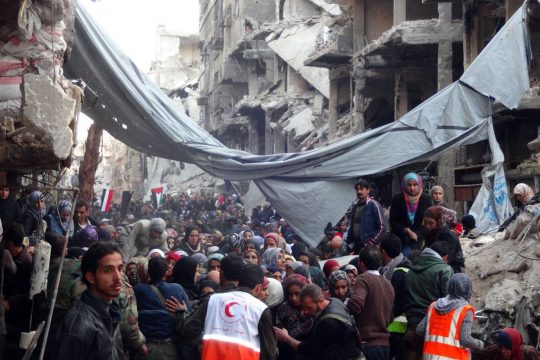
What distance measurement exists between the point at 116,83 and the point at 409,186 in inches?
121

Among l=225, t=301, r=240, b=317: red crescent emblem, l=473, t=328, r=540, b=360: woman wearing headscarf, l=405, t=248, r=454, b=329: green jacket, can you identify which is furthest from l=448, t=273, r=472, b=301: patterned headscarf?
l=225, t=301, r=240, b=317: red crescent emblem

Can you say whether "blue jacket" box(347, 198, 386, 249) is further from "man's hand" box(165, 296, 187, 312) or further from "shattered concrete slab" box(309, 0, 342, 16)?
"shattered concrete slab" box(309, 0, 342, 16)

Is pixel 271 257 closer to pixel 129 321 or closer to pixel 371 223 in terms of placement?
pixel 371 223

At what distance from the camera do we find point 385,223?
29.4 ft

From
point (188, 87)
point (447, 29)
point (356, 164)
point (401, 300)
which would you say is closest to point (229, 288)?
point (401, 300)

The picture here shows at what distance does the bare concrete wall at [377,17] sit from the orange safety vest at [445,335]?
67.2ft

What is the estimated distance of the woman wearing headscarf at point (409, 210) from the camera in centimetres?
866

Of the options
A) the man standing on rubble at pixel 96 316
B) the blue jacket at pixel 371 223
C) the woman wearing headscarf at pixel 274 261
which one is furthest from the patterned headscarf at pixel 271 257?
the man standing on rubble at pixel 96 316

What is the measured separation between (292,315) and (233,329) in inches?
58.1

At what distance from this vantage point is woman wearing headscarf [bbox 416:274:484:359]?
627 centimetres

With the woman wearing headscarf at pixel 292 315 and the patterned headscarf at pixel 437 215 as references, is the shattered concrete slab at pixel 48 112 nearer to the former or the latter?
the woman wearing headscarf at pixel 292 315

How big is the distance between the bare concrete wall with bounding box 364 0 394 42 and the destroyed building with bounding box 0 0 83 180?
20.9 metres

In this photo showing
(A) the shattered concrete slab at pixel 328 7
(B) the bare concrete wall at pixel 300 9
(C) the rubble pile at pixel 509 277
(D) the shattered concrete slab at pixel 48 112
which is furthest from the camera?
(B) the bare concrete wall at pixel 300 9

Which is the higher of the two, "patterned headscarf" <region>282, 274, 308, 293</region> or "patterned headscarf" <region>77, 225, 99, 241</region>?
"patterned headscarf" <region>77, 225, 99, 241</region>
